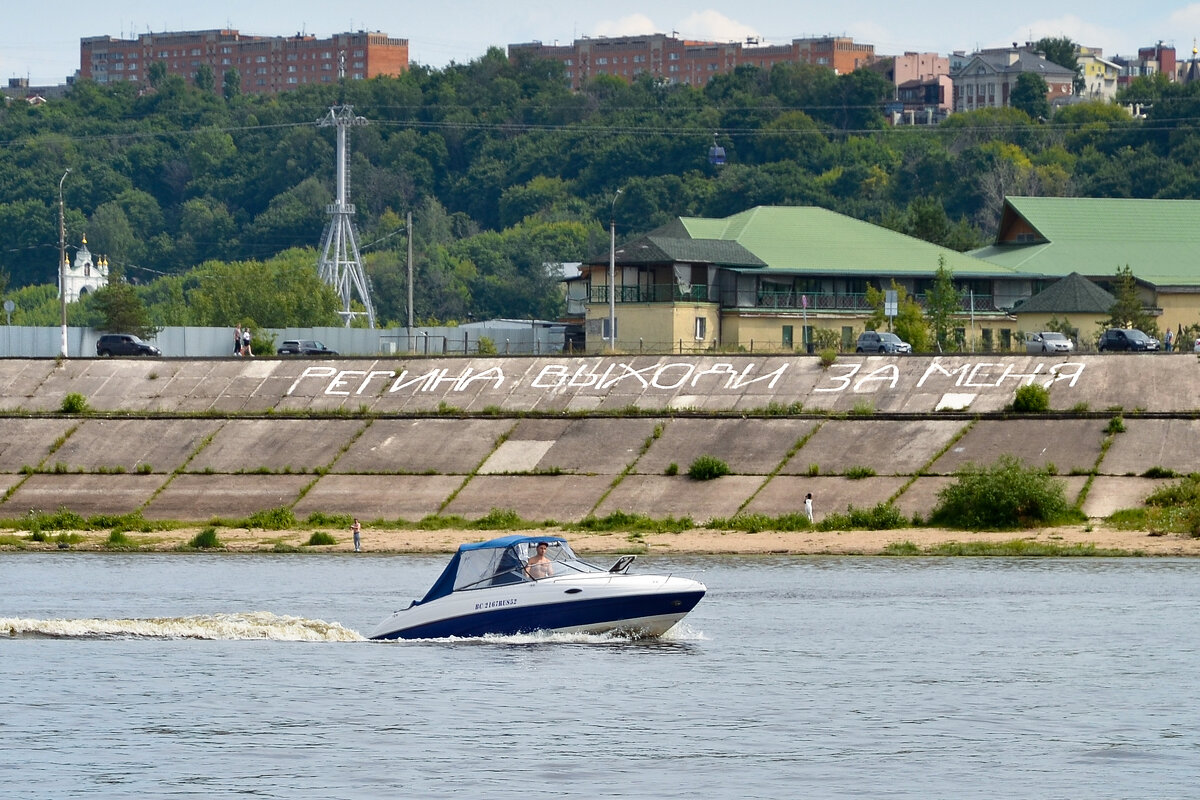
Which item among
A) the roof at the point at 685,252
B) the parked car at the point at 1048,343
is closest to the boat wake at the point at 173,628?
the parked car at the point at 1048,343

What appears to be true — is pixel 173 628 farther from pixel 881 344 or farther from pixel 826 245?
pixel 826 245

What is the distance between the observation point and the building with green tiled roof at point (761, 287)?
11988 centimetres

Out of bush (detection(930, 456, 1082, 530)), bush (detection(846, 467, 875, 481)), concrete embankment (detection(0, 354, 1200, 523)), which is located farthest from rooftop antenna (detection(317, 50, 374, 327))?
bush (detection(930, 456, 1082, 530))

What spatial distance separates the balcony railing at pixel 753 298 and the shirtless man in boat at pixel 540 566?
75466 mm

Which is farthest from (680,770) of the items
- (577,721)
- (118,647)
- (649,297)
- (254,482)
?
(649,297)

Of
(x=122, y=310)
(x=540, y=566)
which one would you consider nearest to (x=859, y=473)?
(x=540, y=566)

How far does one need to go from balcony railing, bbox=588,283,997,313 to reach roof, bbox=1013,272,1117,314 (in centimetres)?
503

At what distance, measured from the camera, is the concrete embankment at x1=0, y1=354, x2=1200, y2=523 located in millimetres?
75062

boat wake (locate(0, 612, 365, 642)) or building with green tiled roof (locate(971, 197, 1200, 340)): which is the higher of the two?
building with green tiled roof (locate(971, 197, 1200, 340))

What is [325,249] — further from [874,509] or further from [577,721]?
[577,721]

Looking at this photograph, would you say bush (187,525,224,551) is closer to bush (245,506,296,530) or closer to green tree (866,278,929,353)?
bush (245,506,296,530)

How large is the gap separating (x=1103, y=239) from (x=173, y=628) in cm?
10113

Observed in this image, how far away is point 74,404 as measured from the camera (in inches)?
3570

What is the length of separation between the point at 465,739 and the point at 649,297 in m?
86.0
